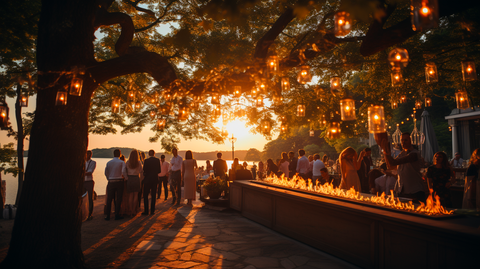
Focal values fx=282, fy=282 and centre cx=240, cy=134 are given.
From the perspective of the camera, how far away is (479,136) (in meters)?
24.8

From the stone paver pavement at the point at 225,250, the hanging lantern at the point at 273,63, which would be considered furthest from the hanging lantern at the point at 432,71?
the stone paver pavement at the point at 225,250

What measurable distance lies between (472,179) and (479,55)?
427 cm

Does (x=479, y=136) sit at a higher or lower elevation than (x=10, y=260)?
higher

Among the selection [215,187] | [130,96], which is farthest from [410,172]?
[215,187]

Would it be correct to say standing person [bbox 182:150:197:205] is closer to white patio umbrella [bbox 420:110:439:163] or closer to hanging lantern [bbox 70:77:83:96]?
hanging lantern [bbox 70:77:83:96]

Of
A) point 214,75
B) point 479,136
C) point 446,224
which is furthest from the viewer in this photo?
point 479,136

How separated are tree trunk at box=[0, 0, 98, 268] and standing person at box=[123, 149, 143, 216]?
176 inches

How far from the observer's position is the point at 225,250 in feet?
17.8

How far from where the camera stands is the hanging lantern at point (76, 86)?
4.27 m

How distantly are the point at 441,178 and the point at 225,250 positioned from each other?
4.49 meters

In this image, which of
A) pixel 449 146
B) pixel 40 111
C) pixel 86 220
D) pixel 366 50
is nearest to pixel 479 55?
pixel 366 50

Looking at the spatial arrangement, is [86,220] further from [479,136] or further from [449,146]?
[449,146]

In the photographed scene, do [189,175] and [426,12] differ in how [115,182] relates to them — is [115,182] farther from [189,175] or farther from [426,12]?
[426,12]

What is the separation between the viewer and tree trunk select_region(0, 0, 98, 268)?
4082 millimetres
